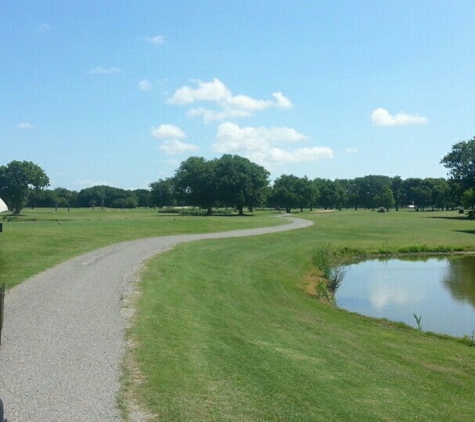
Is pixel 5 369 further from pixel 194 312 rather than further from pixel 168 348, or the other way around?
pixel 194 312

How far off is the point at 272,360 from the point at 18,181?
93.7 meters

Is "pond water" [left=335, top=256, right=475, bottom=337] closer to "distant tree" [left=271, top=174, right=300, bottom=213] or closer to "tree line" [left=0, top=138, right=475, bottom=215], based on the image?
"tree line" [left=0, top=138, right=475, bottom=215]

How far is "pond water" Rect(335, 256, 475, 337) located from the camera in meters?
20.3

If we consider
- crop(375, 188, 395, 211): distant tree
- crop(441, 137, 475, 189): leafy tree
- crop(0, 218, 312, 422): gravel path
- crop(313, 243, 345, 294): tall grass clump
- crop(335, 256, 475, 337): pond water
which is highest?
crop(441, 137, 475, 189): leafy tree

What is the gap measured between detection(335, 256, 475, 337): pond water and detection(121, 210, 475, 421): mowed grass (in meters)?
2.32

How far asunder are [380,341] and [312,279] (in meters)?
13.9

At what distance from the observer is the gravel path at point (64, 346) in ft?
23.3

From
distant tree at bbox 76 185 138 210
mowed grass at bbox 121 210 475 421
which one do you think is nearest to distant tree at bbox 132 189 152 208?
distant tree at bbox 76 185 138 210

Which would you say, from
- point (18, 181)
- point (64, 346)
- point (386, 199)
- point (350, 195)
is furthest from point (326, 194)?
point (64, 346)

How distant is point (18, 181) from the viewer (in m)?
94.5

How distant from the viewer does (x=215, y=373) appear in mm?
9094

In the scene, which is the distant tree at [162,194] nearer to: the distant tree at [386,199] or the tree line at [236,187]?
the tree line at [236,187]

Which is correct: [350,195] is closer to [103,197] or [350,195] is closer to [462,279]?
[103,197]

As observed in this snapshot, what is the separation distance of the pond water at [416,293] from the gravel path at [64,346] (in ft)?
35.8
